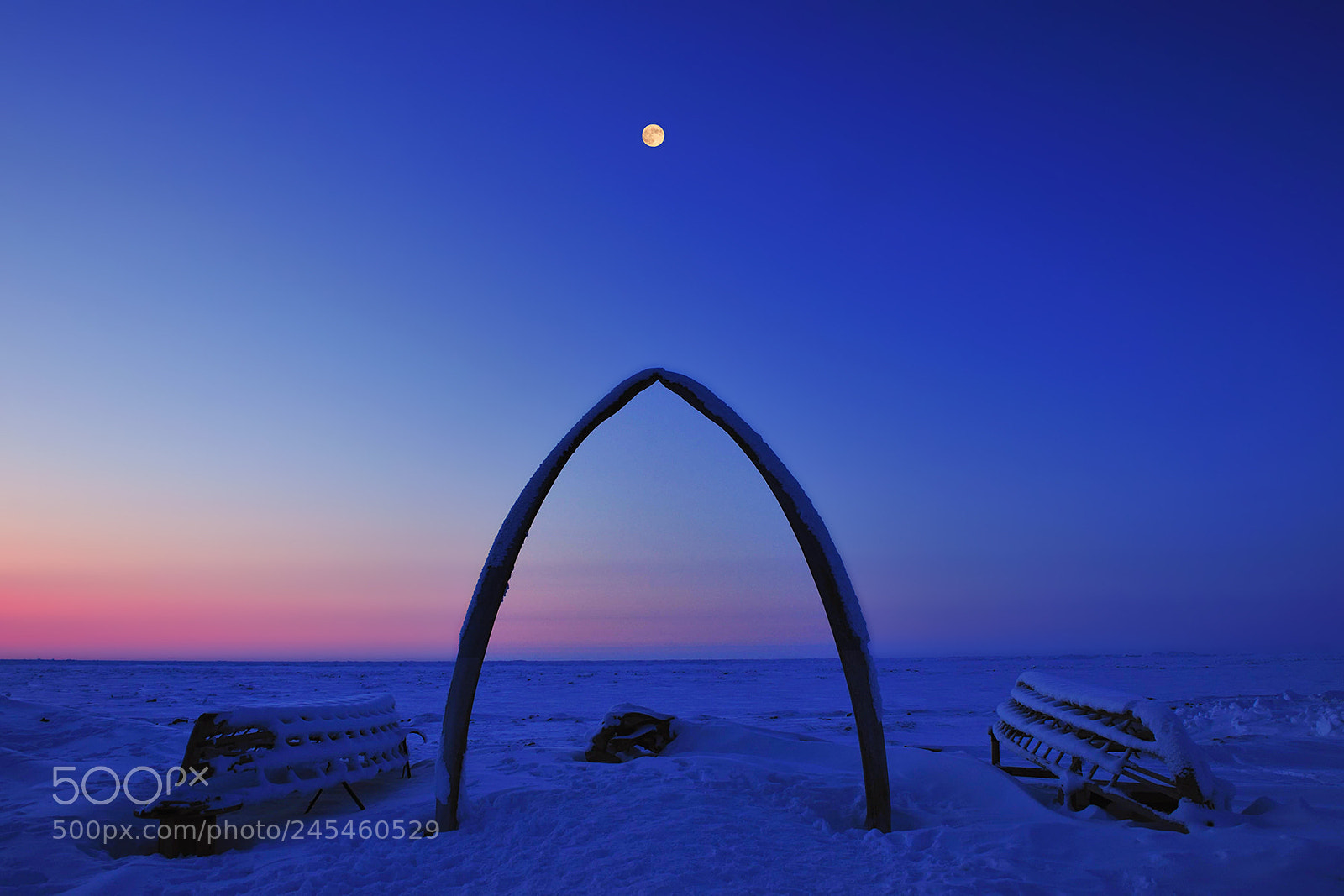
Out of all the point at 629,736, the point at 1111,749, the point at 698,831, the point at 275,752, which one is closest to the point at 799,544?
the point at 698,831

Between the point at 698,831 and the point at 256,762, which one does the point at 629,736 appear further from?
the point at 256,762

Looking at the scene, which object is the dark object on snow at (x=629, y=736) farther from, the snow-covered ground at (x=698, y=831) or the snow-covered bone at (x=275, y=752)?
the snow-covered bone at (x=275, y=752)

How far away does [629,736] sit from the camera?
44.5ft

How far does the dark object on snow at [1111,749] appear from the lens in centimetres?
821

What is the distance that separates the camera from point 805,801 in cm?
916

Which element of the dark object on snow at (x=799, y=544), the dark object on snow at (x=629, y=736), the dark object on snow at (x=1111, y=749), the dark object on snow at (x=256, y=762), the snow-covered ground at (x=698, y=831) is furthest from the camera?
the dark object on snow at (x=629, y=736)

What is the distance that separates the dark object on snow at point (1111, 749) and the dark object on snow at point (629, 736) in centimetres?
647

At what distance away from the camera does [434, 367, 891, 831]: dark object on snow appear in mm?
8438

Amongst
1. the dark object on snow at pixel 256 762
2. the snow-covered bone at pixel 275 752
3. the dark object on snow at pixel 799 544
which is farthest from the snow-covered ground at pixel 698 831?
the dark object on snow at pixel 799 544

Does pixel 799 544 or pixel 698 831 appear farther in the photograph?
pixel 799 544

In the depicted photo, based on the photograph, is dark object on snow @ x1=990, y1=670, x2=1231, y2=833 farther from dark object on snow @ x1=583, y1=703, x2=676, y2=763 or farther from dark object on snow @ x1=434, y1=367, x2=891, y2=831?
dark object on snow @ x1=583, y1=703, x2=676, y2=763

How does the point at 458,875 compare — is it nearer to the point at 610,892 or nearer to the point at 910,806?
the point at 610,892

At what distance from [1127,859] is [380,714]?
10.9 meters

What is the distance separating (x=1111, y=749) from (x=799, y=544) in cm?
568
